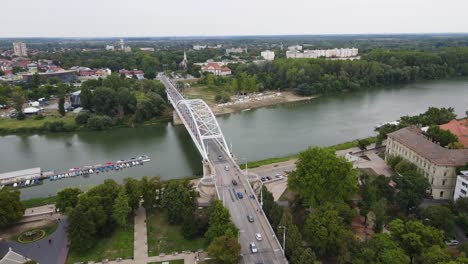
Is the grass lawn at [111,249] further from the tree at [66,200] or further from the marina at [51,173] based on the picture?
the marina at [51,173]

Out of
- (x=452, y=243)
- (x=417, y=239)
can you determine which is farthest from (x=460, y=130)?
(x=417, y=239)

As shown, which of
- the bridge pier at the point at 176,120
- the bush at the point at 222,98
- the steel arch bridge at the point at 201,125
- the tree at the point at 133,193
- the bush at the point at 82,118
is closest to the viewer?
the tree at the point at 133,193

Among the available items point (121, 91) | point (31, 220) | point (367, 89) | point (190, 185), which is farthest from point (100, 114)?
point (367, 89)

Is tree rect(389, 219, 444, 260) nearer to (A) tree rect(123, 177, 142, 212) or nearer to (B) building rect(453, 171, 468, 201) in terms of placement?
(B) building rect(453, 171, 468, 201)

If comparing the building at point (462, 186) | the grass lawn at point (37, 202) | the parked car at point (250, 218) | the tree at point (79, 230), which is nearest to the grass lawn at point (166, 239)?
the parked car at point (250, 218)

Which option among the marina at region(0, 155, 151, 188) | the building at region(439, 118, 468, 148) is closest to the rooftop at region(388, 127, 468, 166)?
the building at region(439, 118, 468, 148)

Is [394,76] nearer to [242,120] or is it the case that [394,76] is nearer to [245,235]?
[242,120]

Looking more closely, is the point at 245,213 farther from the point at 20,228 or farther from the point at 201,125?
the point at 201,125
